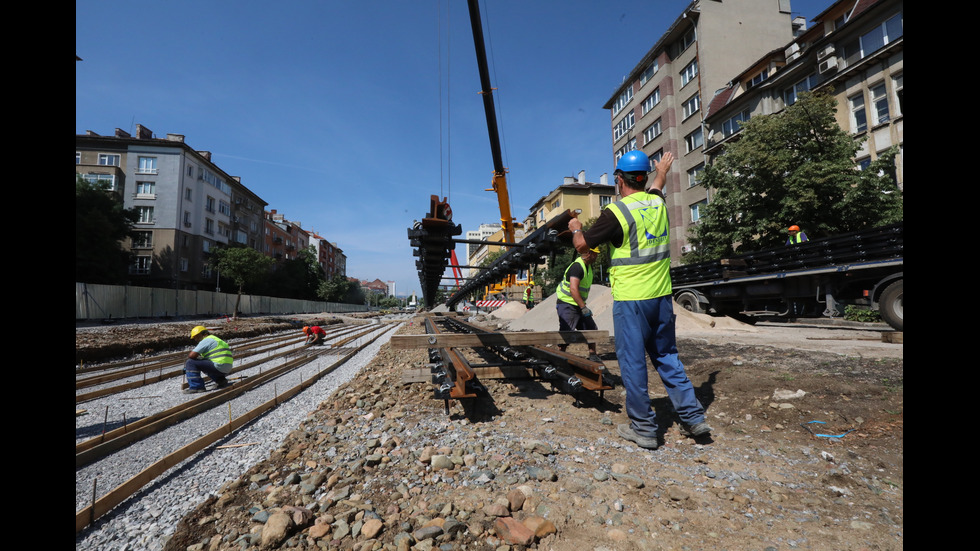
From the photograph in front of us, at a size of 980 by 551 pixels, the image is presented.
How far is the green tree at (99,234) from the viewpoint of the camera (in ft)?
92.8

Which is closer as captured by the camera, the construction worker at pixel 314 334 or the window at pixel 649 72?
the construction worker at pixel 314 334

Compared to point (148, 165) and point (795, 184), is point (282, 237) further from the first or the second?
point (795, 184)

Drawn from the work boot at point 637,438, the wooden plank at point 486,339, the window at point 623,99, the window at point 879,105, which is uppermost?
the window at point 623,99

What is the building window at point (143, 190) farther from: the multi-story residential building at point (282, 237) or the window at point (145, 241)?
the multi-story residential building at point (282, 237)

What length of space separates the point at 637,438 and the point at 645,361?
1.75 ft

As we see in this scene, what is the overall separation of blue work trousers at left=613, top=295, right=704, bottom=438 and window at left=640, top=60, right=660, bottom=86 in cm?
3435

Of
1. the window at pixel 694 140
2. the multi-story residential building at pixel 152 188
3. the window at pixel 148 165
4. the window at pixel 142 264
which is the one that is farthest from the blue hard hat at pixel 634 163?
the window at pixel 148 165

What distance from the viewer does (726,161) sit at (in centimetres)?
→ 1816

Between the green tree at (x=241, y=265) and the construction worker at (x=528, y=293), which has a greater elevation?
the green tree at (x=241, y=265)

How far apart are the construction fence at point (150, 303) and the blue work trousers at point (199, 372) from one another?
1621 centimetres

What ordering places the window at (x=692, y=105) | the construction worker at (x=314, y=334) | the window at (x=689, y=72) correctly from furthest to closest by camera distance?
the window at (x=689, y=72)
the window at (x=692, y=105)
the construction worker at (x=314, y=334)

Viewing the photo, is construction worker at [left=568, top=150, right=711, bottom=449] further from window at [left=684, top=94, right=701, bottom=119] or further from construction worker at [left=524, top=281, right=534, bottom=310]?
window at [left=684, top=94, right=701, bottom=119]

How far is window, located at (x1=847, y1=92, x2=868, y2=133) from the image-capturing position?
56.1 ft

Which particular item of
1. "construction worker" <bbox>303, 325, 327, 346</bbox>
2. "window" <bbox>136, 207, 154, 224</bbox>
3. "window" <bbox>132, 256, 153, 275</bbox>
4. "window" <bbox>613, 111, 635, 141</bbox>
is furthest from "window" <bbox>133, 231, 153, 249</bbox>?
"window" <bbox>613, 111, 635, 141</bbox>
